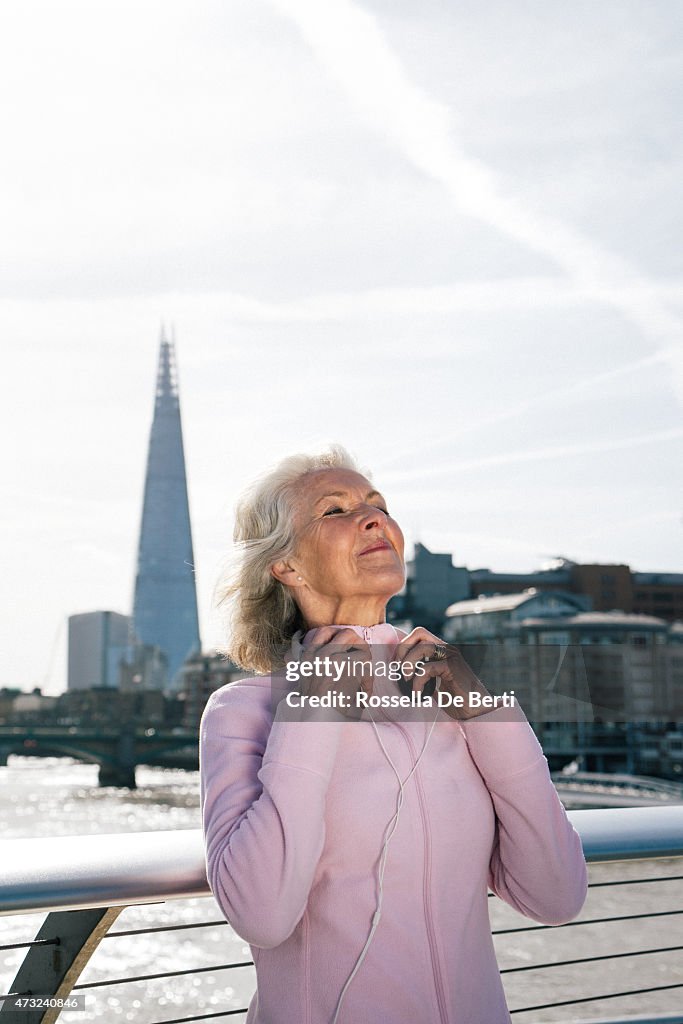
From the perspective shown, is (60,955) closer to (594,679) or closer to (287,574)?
(287,574)

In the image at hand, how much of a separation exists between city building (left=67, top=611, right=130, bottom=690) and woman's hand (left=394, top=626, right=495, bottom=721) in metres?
56.8

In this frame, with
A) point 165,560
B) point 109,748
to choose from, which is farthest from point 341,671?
point 165,560

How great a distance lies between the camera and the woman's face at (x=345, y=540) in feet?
4.34

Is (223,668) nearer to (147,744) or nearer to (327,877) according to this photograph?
(147,744)

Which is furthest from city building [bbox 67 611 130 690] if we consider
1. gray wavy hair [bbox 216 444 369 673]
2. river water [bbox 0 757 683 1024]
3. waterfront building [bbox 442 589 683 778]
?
gray wavy hair [bbox 216 444 369 673]

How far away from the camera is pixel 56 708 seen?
54094mm

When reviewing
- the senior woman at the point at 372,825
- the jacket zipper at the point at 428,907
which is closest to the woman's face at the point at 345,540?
the senior woman at the point at 372,825

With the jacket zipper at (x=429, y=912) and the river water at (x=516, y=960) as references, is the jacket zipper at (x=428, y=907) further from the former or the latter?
the river water at (x=516, y=960)

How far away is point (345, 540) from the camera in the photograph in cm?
134

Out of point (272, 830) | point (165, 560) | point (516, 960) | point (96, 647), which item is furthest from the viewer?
point (165, 560)

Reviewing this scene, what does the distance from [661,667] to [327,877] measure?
41518mm

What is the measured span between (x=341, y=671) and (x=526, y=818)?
263 mm

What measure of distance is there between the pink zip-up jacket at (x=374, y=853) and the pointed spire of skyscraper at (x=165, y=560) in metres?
63.4

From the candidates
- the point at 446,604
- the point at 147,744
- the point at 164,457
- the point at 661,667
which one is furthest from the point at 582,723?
the point at 164,457
